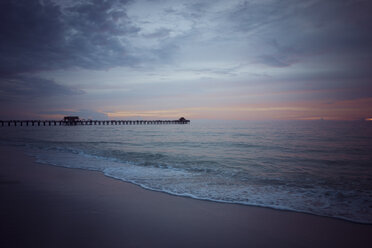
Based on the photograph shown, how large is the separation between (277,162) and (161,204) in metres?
7.45

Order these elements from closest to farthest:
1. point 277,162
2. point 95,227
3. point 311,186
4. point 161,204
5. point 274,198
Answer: point 95,227, point 161,204, point 274,198, point 311,186, point 277,162

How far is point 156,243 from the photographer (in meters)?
2.79

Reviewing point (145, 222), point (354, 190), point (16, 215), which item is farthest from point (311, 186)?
point (16, 215)

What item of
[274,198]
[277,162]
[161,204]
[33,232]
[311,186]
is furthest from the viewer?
[277,162]

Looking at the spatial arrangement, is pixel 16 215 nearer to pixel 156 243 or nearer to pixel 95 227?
pixel 95 227

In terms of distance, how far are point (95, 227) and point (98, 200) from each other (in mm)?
1316

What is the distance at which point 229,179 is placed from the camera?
269 inches

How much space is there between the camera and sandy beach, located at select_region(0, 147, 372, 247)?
9.45 feet

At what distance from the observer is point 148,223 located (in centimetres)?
340

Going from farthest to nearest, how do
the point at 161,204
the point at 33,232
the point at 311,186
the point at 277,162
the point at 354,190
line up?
the point at 277,162 → the point at 311,186 → the point at 354,190 → the point at 161,204 → the point at 33,232

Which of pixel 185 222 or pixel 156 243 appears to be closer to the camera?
pixel 156 243

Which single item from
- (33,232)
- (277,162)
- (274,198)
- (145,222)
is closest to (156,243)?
(145,222)

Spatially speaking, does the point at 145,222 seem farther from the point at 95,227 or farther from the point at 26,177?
the point at 26,177

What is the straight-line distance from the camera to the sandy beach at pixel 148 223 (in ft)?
9.45
